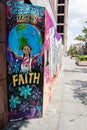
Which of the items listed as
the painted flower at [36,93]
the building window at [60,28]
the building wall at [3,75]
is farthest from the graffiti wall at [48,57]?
the building window at [60,28]

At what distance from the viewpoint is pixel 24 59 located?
5375 mm

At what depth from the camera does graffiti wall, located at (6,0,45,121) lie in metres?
5.09

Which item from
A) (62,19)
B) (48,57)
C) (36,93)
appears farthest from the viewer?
(62,19)

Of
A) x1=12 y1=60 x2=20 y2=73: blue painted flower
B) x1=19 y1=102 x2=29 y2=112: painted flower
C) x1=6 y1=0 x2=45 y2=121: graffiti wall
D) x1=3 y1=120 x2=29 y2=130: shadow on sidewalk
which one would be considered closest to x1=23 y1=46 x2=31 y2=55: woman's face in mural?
x1=6 y1=0 x2=45 y2=121: graffiti wall

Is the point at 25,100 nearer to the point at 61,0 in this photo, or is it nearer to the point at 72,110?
the point at 72,110

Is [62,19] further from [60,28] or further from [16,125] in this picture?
[16,125]

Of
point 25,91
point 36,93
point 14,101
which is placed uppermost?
point 25,91

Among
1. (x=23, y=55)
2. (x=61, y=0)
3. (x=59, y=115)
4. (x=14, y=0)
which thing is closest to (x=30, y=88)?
(x=23, y=55)

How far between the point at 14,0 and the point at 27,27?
34.3 inches

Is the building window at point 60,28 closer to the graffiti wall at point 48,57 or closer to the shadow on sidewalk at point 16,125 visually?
the graffiti wall at point 48,57

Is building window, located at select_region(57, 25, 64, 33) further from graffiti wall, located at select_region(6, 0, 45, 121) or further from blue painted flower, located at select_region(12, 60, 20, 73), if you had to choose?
blue painted flower, located at select_region(12, 60, 20, 73)

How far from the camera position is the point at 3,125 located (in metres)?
5.06

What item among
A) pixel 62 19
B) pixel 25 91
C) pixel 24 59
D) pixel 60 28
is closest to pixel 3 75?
pixel 24 59

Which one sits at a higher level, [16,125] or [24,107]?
[24,107]
